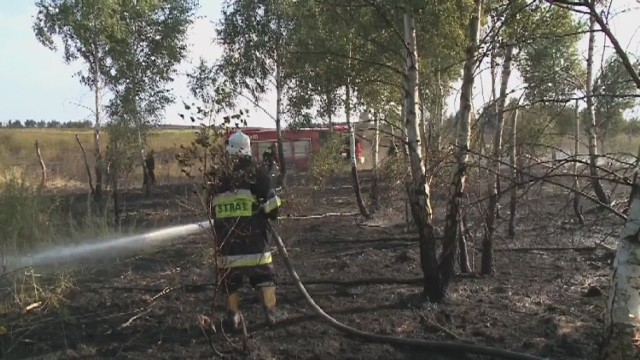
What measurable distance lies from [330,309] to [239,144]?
1949 mm

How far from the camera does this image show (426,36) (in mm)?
8969

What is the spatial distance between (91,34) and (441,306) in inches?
682

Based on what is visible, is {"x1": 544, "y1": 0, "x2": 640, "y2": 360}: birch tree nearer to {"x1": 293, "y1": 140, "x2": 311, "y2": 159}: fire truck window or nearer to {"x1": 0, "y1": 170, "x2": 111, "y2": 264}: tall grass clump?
{"x1": 0, "y1": 170, "x2": 111, "y2": 264}: tall grass clump

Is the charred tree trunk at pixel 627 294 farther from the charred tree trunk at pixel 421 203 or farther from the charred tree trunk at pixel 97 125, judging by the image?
the charred tree trunk at pixel 97 125

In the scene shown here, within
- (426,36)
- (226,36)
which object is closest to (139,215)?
(226,36)

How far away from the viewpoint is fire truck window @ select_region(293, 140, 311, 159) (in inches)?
1182

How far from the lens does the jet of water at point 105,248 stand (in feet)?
28.0

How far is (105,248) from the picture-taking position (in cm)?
1033

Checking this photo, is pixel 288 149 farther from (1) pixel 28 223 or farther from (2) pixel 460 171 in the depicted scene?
(2) pixel 460 171

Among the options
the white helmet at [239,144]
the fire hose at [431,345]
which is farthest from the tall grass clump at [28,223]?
the fire hose at [431,345]

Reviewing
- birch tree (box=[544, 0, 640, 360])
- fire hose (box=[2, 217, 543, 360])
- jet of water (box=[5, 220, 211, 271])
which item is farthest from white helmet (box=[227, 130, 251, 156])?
birch tree (box=[544, 0, 640, 360])

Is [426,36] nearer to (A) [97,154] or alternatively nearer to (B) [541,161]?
(B) [541,161]

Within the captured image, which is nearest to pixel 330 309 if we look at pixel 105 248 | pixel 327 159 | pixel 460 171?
pixel 460 171

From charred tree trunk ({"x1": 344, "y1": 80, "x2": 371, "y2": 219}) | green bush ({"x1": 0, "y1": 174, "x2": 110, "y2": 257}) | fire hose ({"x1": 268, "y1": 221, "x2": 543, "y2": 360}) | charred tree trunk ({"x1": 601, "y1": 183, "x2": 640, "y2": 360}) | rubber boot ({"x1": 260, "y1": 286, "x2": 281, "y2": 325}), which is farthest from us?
charred tree trunk ({"x1": 344, "y1": 80, "x2": 371, "y2": 219})
